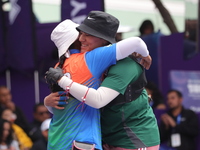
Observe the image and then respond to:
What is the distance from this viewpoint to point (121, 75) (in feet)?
11.2

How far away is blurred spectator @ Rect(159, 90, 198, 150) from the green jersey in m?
3.91

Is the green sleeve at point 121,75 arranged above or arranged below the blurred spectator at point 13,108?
above

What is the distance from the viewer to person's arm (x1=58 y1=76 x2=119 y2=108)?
3.32 m

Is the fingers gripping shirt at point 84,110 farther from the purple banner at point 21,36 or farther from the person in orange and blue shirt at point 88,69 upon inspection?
the purple banner at point 21,36

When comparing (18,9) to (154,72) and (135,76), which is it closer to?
(154,72)

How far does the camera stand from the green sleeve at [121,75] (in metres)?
3.38

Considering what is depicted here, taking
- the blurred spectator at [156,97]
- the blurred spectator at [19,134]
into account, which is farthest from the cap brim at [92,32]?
the blurred spectator at [156,97]

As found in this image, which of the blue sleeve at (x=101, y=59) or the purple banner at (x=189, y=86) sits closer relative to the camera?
the blue sleeve at (x=101, y=59)

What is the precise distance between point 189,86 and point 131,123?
471cm

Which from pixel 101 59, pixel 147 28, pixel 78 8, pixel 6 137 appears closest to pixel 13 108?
pixel 6 137

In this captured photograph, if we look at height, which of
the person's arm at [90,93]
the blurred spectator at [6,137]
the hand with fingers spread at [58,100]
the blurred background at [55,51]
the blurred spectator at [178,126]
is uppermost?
the person's arm at [90,93]

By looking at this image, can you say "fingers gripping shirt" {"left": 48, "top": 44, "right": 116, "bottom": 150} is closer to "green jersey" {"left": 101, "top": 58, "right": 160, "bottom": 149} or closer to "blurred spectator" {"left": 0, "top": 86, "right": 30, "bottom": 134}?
"green jersey" {"left": 101, "top": 58, "right": 160, "bottom": 149}

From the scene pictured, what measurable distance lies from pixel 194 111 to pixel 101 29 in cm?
469

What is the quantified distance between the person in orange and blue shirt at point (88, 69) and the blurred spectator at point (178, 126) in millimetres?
4105
